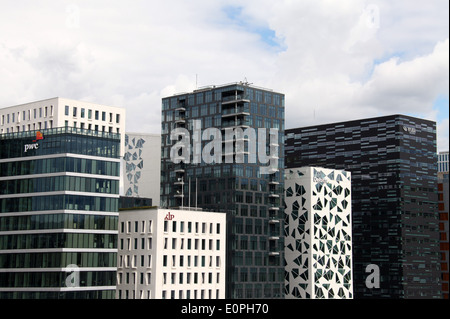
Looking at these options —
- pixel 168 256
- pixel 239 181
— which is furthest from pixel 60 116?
pixel 239 181

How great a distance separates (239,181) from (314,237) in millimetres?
25875

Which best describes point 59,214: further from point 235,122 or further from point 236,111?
point 236,111

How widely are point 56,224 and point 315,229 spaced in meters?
75.3

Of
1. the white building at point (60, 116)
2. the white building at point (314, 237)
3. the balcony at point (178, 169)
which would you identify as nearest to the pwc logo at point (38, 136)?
the white building at point (60, 116)

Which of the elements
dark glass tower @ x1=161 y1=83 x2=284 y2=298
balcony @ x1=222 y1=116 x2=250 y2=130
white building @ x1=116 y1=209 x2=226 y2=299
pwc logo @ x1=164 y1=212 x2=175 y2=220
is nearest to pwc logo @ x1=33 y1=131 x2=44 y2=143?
white building @ x1=116 y1=209 x2=226 y2=299

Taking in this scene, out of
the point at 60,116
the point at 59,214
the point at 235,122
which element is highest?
the point at 235,122

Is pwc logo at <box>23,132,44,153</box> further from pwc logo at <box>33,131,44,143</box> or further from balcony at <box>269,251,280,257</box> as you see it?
balcony at <box>269,251,280,257</box>

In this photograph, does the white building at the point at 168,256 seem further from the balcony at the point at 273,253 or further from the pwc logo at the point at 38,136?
the pwc logo at the point at 38,136

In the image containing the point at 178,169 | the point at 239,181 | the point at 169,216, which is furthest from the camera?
the point at 178,169

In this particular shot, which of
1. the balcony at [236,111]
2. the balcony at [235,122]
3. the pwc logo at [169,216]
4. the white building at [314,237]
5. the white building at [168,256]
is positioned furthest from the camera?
the white building at [314,237]

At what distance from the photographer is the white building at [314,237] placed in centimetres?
18238

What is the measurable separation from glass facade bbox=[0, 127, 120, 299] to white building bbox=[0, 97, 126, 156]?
10.2 meters

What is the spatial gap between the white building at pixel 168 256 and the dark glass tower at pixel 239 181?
393 inches

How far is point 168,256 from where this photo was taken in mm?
152250
